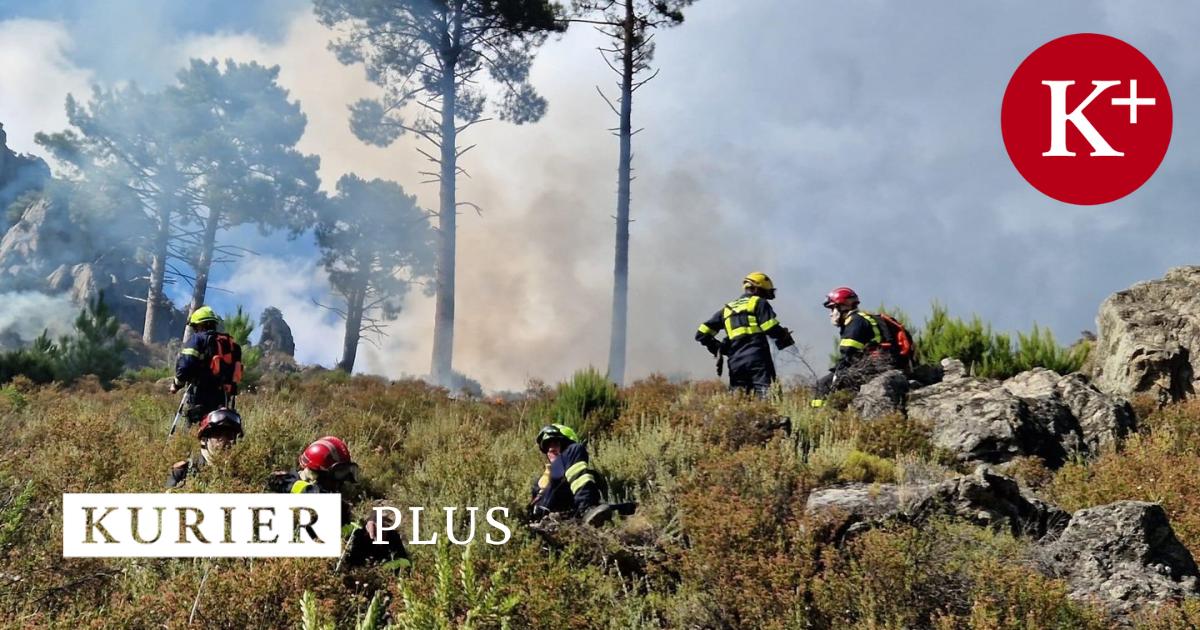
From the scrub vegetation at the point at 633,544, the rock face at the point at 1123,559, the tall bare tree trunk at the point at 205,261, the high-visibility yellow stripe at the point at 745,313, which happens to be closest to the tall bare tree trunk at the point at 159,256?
the tall bare tree trunk at the point at 205,261

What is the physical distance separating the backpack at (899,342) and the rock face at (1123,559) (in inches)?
222

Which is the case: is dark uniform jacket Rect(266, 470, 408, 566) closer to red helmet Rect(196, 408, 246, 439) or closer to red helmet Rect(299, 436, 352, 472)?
red helmet Rect(299, 436, 352, 472)

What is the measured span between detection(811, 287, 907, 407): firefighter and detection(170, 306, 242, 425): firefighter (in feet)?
21.5

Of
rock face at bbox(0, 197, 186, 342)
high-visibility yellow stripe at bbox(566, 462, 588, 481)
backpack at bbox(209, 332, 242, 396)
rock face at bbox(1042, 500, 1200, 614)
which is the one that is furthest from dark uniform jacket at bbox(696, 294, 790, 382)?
rock face at bbox(0, 197, 186, 342)

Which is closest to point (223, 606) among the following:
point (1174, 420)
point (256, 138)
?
point (1174, 420)

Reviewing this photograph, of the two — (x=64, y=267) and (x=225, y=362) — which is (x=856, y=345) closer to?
(x=225, y=362)

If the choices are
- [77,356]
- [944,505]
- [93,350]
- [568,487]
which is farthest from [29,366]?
[944,505]

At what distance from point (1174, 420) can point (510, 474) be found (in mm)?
7017

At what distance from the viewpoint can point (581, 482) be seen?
7.25 metres

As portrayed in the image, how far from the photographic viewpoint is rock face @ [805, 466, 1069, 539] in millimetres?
6246

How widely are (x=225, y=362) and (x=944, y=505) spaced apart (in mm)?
7399

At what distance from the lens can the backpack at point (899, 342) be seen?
452 inches

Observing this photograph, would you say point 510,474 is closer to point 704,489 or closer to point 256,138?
point 704,489

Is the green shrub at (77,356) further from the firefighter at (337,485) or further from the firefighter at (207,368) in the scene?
the firefighter at (337,485)
